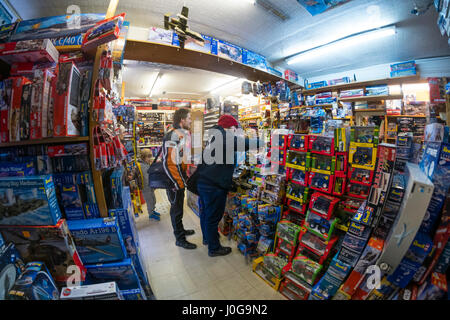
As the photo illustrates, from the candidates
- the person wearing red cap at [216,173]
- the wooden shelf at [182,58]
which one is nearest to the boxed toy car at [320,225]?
the person wearing red cap at [216,173]

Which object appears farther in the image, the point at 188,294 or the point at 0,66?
the point at 188,294

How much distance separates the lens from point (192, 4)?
105 inches

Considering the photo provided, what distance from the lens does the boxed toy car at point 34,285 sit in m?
0.81

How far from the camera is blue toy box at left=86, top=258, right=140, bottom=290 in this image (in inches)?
43.9

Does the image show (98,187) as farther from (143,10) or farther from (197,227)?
(143,10)

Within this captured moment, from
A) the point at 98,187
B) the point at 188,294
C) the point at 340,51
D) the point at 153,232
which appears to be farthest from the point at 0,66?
the point at 340,51

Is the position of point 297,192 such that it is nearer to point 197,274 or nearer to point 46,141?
point 197,274

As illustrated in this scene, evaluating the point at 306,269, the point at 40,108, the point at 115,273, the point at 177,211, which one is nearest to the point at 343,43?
the point at 306,269

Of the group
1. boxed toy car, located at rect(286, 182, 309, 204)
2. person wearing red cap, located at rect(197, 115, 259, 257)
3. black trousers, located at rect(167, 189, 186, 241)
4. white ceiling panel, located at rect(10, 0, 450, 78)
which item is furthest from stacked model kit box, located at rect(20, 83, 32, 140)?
white ceiling panel, located at rect(10, 0, 450, 78)

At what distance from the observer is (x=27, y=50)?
0.97m

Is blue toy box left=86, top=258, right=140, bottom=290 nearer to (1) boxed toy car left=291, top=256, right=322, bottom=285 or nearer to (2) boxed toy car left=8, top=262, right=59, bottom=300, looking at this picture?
(2) boxed toy car left=8, top=262, right=59, bottom=300

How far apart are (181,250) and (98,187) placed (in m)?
1.79

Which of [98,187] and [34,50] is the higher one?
[34,50]

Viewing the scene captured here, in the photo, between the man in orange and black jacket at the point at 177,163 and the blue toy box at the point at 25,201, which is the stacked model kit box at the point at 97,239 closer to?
the blue toy box at the point at 25,201
